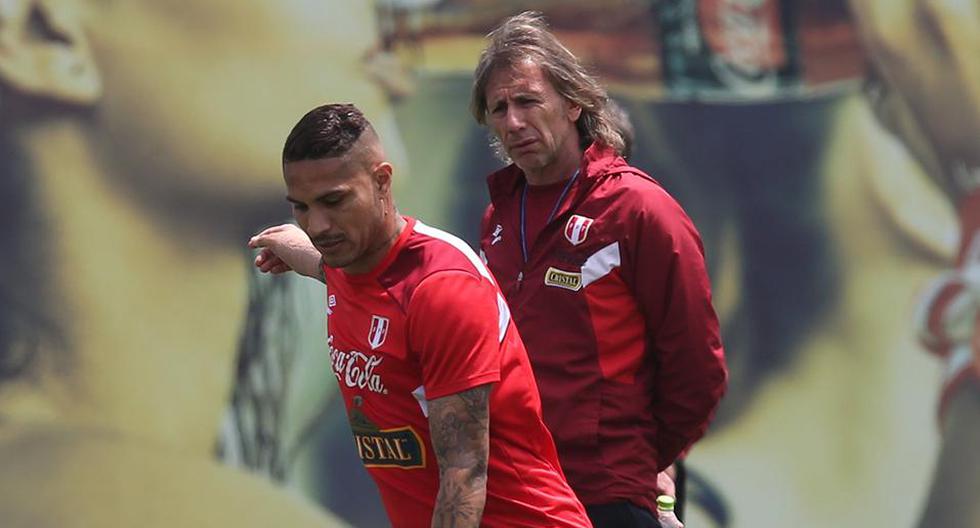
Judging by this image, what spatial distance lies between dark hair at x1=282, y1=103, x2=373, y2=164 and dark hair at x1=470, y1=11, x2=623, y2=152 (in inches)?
31.2

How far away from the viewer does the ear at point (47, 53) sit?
635 cm

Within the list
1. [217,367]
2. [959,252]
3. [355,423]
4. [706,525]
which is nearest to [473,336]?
[355,423]

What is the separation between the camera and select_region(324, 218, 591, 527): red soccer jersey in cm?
293

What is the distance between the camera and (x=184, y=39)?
21.6 feet

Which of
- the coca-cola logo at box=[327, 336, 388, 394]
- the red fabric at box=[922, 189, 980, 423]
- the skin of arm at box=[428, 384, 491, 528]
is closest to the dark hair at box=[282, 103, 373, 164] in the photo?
the coca-cola logo at box=[327, 336, 388, 394]

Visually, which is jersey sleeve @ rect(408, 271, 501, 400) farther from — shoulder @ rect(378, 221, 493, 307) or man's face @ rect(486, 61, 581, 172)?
man's face @ rect(486, 61, 581, 172)

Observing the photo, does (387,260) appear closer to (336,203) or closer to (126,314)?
(336,203)

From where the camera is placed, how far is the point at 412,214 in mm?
6781

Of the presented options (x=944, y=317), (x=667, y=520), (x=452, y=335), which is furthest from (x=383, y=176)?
(x=944, y=317)

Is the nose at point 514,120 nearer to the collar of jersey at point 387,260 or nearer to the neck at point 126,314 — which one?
the collar of jersey at point 387,260

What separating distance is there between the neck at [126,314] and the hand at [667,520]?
10.5 ft

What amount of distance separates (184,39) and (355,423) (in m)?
3.82

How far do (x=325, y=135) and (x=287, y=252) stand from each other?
31.1 inches

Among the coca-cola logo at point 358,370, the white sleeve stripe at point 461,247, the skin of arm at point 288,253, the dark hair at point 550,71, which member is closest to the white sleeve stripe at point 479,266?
the white sleeve stripe at point 461,247
